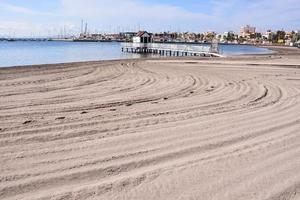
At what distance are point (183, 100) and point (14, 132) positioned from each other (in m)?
5.01

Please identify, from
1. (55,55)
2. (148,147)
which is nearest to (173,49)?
(55,55)

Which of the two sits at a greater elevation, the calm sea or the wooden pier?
the wooden pier

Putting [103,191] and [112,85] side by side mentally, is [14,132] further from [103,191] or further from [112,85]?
[112,85]

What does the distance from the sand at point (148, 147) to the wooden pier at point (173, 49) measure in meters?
41.2

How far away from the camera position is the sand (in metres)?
4.32

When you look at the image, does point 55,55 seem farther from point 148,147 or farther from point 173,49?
point 148,147

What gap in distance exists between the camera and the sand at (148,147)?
4.32 meters

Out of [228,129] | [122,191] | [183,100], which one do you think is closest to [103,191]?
[122,191]

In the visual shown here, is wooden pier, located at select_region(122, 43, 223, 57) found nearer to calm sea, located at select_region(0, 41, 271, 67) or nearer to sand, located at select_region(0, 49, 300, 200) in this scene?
calm sea, located at select_region(0, 41, 271, 67)

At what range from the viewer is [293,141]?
21.3 feet

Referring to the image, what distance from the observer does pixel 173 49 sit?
64.8 metres

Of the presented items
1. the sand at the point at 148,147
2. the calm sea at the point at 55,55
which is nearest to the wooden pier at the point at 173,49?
the calm sea at the point at 55,55

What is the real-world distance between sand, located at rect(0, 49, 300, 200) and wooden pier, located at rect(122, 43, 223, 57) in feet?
135

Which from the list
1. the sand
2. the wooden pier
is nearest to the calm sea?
the wooden pier
